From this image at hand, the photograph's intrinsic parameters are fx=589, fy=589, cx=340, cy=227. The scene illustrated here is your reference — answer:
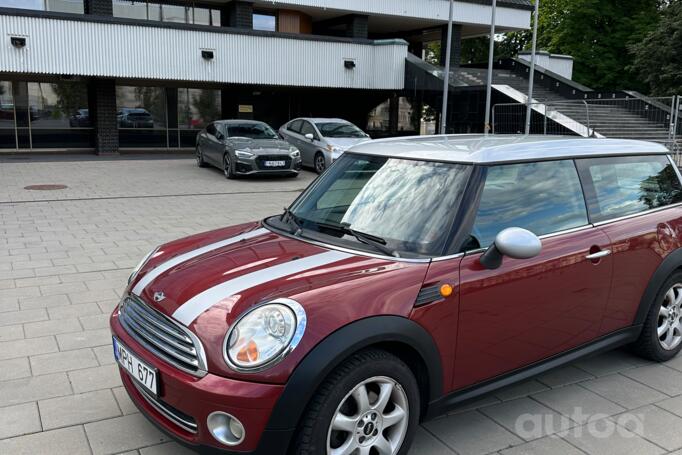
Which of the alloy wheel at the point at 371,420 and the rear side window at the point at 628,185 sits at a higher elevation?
the rear side window at the point at 628,185

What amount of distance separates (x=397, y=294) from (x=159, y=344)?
1.12 meters

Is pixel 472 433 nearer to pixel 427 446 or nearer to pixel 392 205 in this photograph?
pixel 427 446

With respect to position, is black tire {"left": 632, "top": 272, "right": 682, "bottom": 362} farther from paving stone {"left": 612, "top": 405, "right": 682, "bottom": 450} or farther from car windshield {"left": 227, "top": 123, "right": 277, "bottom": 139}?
car windshield {"left": 227, "top": 123, "right": 277, "bottom": 139}

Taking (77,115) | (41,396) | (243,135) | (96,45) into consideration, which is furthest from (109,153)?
(41,396)

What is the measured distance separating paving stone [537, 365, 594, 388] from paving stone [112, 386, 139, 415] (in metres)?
2.60

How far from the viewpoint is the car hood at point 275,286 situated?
8.29 feet

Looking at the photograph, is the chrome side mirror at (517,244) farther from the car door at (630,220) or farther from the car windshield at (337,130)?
the car windshield at (337,130)

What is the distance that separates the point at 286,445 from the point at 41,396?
2002mm

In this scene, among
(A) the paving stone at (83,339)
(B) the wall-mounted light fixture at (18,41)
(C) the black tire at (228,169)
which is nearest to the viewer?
(A) the paving stone at (83,339)

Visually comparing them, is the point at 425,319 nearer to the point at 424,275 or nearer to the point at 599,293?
the point at 424,275

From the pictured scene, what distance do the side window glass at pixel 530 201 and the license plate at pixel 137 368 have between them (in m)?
1.66

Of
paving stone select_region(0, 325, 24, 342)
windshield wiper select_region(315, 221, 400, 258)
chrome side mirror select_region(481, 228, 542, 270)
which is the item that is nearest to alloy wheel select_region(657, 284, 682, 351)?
chrome side mirror select_region(481, 228, 542, 270)

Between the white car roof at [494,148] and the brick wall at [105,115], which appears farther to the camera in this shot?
the brick wall at [105,115]

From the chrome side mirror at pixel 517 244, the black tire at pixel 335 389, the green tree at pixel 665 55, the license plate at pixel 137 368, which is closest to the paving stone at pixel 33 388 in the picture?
the license plate at pixel 137 368
